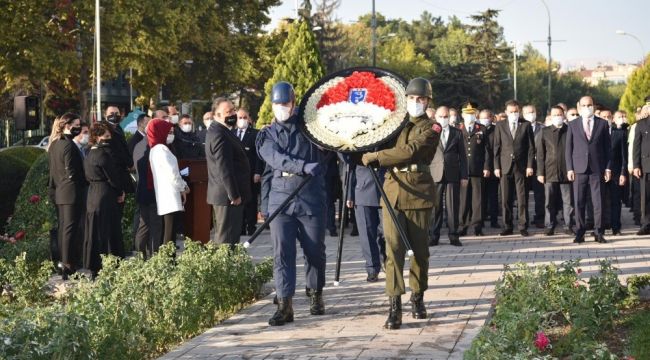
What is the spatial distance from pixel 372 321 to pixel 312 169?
4.64ft

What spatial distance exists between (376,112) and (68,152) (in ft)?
16.5

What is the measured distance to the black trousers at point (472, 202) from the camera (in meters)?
19.4

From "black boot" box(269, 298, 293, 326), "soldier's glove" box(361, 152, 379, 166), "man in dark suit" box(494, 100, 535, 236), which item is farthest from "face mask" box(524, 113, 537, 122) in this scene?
"black boot" box(269, 298, 293, 326)

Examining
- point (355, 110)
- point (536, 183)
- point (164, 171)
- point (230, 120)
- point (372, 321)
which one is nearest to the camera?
point (372, 321)

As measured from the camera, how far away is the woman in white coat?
13.1m

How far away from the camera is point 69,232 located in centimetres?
1377

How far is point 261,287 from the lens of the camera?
11578 millimetres

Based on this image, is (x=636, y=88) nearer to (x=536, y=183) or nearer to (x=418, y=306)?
(x=536, y=183)

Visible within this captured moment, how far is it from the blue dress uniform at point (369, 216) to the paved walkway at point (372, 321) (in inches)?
10.0

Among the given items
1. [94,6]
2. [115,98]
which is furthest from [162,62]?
[115,98]

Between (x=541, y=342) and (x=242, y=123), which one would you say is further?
(x=242, y=123)

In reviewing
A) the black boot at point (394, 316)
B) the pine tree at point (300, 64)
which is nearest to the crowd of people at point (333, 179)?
the black boot at point (394, 316)

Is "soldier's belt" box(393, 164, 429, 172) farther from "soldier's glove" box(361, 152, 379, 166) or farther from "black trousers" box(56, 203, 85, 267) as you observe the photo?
"black trousers" box(56, 203, 85, 267)

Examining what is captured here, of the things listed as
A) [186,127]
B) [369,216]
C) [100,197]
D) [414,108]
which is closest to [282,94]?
[414,108]
